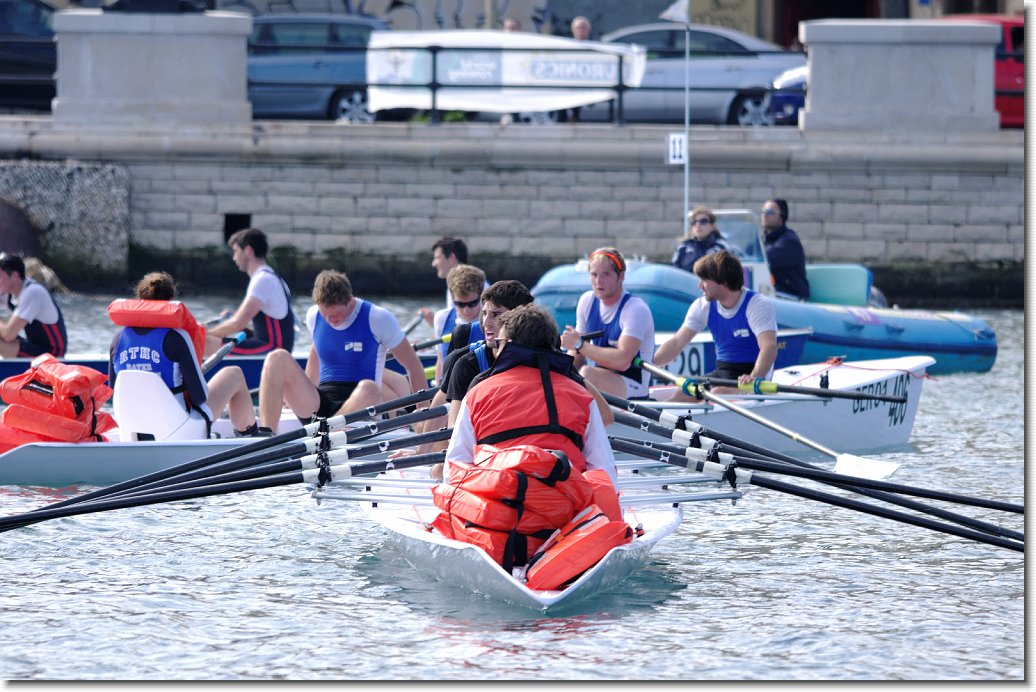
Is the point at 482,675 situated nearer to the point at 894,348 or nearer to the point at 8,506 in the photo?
the point at 8,506

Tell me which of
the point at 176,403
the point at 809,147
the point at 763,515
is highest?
the point at 809,147

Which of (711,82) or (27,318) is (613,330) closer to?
(27,318)

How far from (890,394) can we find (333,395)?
418 centimetres

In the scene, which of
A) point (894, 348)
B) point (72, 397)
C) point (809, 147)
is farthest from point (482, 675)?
point (809, 147)

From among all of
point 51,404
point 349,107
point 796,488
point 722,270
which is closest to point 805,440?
point 722,270

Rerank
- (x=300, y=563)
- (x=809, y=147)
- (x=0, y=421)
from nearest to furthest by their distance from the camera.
Result: 1. (x=300, y=563)
2. (x=0, y=421)
3. (x=809, y=147)

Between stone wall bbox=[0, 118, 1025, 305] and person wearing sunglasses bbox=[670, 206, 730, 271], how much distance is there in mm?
4876

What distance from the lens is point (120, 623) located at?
7012 millimetres

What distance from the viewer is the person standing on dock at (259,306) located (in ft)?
38.7

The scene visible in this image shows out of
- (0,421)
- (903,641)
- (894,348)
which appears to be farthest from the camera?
(894,348)

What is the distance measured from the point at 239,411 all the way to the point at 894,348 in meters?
7.13

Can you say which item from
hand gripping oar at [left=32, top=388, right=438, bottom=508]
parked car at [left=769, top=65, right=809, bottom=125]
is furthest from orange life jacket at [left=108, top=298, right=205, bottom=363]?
parked car at [left=769, top=65, right=809, bottom=125]

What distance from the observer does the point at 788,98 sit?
69.9 ft

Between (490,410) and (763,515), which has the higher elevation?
(490,410)
